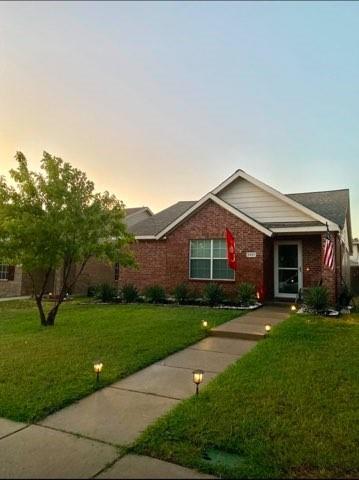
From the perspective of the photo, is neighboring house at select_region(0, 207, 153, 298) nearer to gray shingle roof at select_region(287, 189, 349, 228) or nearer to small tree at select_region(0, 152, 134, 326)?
small tree at select_region(0, 152, 134, 326)

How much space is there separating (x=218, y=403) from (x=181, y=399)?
0.53 metres

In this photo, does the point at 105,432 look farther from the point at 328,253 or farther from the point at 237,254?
the point at 237,254

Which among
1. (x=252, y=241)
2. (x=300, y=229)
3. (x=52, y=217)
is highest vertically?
(x=300, y=229)

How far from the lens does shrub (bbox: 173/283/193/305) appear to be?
13320 mm

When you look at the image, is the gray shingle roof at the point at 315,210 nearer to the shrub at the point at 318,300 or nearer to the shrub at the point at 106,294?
the shrub at the point at 106,294

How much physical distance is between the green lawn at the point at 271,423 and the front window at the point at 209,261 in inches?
309

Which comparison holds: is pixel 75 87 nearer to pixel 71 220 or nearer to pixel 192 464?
pixel 71 220

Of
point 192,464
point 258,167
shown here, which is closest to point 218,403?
point 192,464

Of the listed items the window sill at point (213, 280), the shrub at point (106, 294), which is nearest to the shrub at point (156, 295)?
the window sill at point (213, 280)

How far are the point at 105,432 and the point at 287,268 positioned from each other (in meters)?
11.7

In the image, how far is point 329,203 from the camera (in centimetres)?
1535

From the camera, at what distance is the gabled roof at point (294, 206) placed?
12.9 metres

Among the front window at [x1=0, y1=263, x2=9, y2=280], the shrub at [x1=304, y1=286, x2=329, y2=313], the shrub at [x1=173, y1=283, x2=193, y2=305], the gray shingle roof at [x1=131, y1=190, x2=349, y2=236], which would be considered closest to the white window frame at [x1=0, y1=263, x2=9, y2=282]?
the front window at [x1=0, y1=263, x2=9, y2=280]

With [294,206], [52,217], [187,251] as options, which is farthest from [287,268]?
[52,217]
